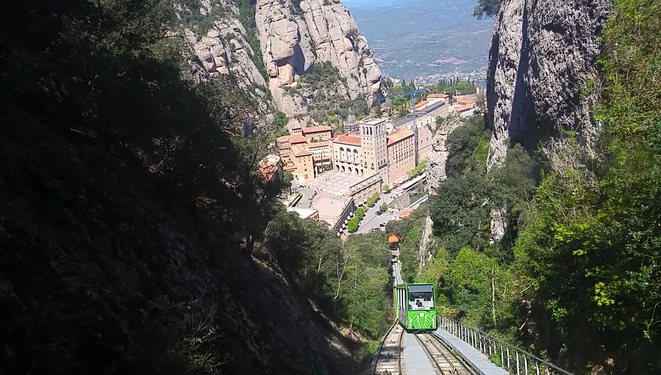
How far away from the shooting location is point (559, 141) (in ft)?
64.5

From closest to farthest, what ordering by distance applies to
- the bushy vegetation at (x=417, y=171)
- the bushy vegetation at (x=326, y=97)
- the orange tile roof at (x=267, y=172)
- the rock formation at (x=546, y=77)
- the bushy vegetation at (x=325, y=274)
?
the rock formation at (x=546, y=77), the orange tile roof at (x=267, y=172), the bushy vegetation at (x=325, y=274), the bushy vegetation at (x=417, y=171), the bushy vegetation at (x=326, y=97)

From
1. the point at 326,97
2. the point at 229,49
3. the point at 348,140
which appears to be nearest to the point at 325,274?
the point at 348,140

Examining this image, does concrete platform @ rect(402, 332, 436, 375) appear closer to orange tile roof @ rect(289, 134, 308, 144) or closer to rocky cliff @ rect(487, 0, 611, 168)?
rocky cliff @ rect(487, 0, 611, 168)

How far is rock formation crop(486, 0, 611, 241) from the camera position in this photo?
16.4m

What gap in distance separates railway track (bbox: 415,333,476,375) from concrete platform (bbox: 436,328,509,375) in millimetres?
167

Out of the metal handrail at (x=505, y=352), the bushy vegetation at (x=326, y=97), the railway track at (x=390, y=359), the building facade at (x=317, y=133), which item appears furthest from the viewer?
the bushy vegetation at (x=326, y=97)

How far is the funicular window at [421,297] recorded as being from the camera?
19516 mm

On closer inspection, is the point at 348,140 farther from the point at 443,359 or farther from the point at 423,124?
the point at 443,359

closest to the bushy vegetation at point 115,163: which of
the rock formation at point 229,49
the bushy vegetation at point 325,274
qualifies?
the bushy vegetation at point 325,274

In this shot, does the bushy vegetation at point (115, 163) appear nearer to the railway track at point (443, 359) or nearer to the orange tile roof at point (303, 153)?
the railway track at point (443, 359)

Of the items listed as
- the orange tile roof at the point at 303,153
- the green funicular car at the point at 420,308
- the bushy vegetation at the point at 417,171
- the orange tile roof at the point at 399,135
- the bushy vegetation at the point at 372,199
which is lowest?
the bushy vegetation at the point at 417,171

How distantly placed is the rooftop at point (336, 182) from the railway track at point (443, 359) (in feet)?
200

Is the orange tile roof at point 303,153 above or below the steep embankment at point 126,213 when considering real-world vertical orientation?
below

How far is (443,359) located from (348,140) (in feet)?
268
